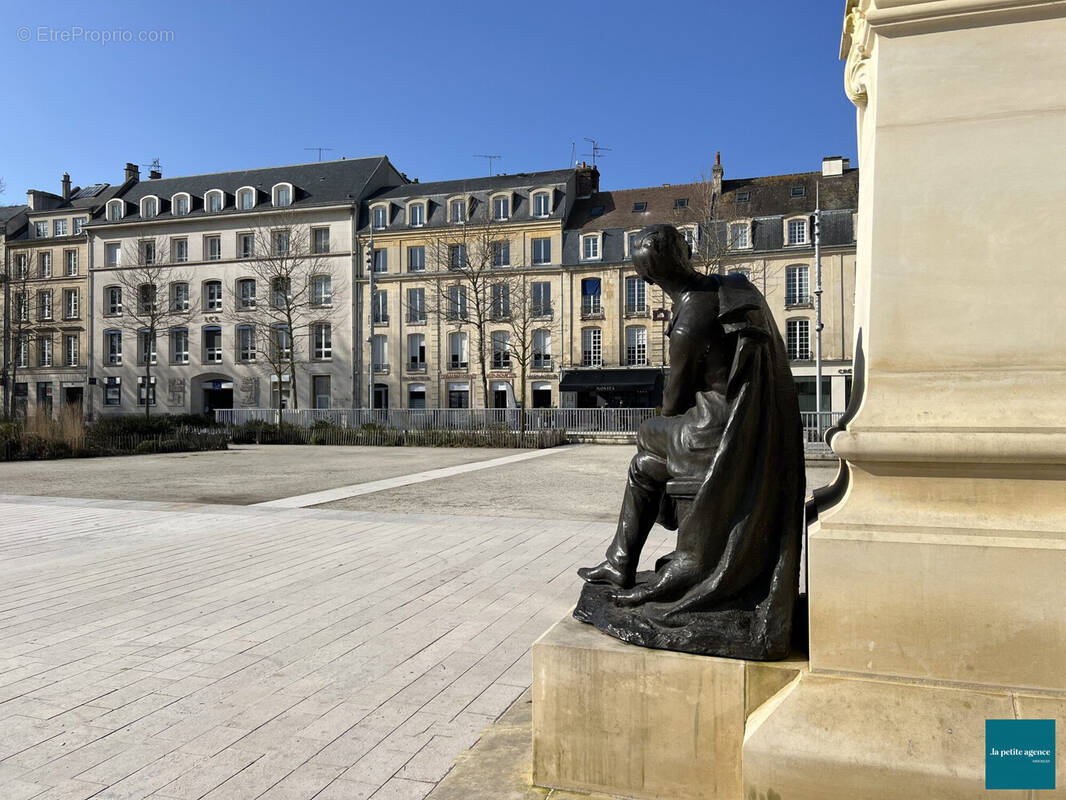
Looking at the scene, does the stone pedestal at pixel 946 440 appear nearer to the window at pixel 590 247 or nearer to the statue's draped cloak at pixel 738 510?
the statue's draped cloak at pixel 738 510

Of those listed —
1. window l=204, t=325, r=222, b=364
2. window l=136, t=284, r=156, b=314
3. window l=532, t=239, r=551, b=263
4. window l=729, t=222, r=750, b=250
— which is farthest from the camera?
window l=204, t=325, r=222, b=364

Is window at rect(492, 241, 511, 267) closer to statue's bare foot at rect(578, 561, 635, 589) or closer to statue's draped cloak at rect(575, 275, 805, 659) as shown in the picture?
statue's bare foot at rect(578, 561, 635, 589)

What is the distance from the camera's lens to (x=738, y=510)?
8.86ft

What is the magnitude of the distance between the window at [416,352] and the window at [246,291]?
11309 mm

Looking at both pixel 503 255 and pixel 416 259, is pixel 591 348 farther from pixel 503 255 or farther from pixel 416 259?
pixel 416 259

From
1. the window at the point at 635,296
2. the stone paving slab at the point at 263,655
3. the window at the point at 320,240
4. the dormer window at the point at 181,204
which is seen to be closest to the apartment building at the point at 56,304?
the dormer window at the point at 181,204

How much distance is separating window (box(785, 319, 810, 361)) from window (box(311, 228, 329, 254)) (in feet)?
94.0

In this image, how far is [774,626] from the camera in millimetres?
2604

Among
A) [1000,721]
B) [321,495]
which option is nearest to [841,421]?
[1000,721]

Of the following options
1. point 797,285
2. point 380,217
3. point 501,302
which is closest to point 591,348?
point 501,302

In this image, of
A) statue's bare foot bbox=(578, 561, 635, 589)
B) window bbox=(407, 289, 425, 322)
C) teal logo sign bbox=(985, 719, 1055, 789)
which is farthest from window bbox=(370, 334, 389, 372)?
teal logo sign bbox=(985, 719, 1055, 789)

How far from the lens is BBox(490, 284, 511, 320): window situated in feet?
138

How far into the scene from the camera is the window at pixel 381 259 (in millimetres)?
47500

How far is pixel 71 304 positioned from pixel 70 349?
319cm
